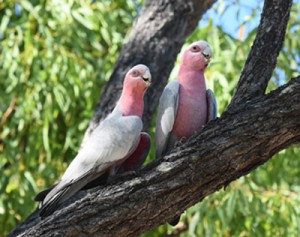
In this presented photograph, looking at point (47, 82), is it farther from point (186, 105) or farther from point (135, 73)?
point (186, 105)

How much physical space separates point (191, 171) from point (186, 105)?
11.5 inches

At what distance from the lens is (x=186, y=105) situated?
8.10ft

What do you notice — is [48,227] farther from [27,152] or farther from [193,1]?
[27,152]

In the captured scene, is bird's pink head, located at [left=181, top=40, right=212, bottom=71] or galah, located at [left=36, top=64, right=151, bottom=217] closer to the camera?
galah, located at [left=36, top=64, right=151, bottom=217]

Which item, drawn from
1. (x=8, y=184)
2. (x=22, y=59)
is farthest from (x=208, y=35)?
(x=8, y=184)

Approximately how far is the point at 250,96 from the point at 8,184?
6.37 feet

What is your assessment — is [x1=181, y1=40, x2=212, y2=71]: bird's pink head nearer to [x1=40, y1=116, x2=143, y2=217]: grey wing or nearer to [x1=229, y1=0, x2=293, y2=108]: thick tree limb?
[x1=229, y1=0, x2=293, y2=108]: thick tree limb

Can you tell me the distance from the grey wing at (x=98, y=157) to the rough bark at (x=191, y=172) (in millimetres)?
79

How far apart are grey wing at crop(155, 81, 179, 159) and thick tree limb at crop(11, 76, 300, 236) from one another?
17 centimetres

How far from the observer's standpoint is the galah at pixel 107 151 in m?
2.35

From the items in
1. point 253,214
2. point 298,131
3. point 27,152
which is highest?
point 27,152

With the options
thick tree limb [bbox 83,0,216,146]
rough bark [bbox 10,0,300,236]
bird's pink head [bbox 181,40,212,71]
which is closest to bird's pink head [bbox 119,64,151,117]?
bird's pink head [bbox 181,40,212,71]

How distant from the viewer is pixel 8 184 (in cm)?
399

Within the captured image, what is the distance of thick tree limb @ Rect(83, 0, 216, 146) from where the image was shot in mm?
3371
